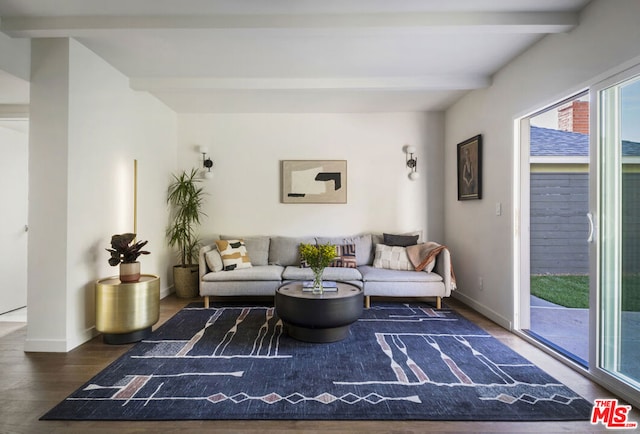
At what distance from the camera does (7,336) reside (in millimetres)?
3205

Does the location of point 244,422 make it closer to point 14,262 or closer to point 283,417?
point 283,417

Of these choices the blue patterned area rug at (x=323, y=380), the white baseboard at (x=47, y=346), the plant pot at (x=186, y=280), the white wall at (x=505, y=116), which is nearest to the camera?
the blue patterned area rug at (x=323, y=380)

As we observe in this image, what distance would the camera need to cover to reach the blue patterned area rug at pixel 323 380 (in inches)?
76.7

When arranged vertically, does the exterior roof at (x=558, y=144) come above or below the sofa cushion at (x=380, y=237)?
above

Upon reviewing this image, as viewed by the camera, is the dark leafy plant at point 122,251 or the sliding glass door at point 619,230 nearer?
the sliding glass door at point 619,230

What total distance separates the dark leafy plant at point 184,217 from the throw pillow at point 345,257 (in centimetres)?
211

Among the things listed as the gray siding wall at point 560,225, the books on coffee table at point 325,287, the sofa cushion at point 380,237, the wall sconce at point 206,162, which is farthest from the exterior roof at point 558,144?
Answer: the wall sconce at point 206,162

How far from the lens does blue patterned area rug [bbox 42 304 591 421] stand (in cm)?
195

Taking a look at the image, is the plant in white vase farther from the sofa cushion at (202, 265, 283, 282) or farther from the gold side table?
the sofa cushion at (202, 265, 283, 282)

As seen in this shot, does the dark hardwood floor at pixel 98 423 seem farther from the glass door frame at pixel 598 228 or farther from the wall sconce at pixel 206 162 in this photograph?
the wall sconce at pixel 206 162

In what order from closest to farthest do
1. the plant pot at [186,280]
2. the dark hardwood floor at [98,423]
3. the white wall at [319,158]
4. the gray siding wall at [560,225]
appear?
the dark hardwood floor at [98,423] → the plant pot at [186,280] → the white wall at [319,158] → the gray siding wall at [560,225]

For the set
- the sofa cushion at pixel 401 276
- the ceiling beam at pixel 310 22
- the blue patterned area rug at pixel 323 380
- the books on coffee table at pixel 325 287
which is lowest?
the blue patterned area rug at pixel 323 380

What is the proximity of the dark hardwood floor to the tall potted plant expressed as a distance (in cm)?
150


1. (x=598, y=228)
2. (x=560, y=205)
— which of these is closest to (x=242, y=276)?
(x=598, y=228)
